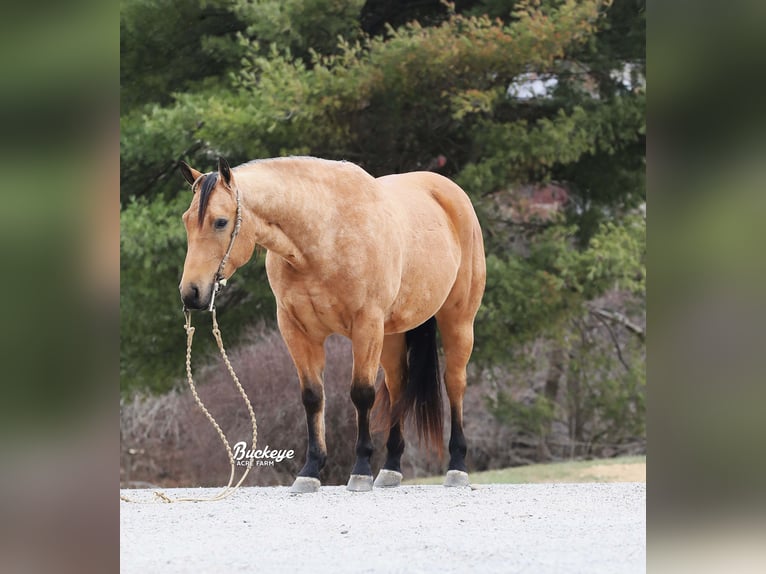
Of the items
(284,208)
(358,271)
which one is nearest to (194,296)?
(284,208)

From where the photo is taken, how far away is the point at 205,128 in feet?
31.4

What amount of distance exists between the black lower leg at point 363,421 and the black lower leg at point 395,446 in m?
0.46

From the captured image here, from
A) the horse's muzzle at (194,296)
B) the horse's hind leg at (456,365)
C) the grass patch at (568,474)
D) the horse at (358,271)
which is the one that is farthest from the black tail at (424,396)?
the grass patch at (568,474)

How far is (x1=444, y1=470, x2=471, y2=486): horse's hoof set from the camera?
580cm

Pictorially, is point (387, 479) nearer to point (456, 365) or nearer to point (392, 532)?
point (456, 365)

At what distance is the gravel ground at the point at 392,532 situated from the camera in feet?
11.3

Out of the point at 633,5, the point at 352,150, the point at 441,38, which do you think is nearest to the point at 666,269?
the point at 441,38

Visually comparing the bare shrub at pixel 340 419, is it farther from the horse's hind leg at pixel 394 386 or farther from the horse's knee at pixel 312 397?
the horse's knee at pixel 312 397

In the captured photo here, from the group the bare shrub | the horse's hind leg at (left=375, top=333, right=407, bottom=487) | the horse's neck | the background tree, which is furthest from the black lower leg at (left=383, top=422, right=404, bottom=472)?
the background tree

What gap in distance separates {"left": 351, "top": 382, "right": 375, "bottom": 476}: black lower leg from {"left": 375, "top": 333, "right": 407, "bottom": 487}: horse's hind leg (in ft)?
1.47

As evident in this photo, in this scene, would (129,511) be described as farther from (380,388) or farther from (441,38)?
(441,38)

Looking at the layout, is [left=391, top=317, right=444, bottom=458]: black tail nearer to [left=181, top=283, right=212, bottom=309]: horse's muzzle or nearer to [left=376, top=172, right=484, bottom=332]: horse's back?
[left=376, top=172, right=484, bottom=332]: horse's back

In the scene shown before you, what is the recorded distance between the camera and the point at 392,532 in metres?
4.11

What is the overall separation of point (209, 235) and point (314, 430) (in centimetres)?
135
